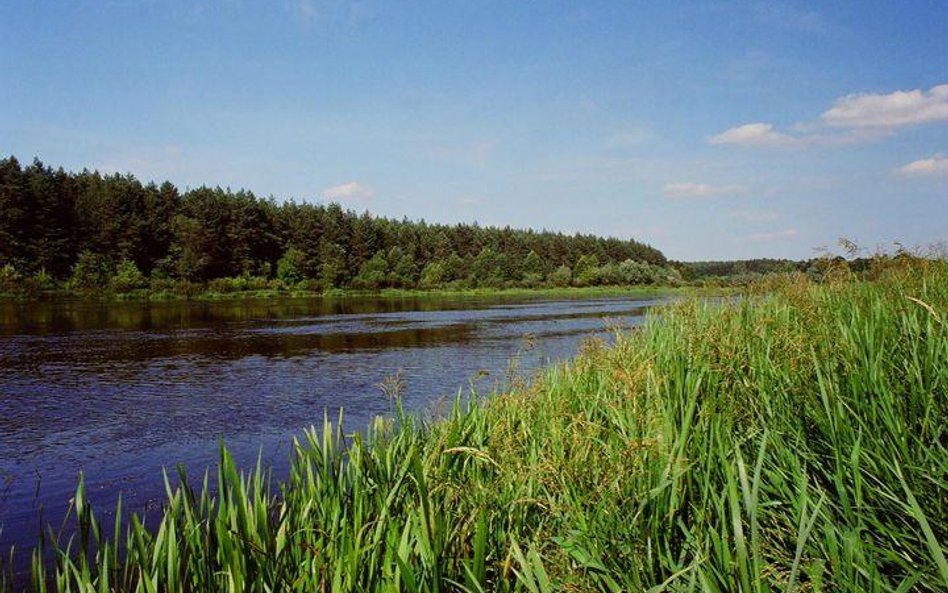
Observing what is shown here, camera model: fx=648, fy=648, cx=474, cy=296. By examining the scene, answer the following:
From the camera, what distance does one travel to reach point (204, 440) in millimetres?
12961

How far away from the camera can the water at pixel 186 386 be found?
10789 millimetres

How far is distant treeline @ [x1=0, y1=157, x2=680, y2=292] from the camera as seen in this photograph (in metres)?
66.9

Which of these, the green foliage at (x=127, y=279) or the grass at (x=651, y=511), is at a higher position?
the green foliage at (x=127, y=279)

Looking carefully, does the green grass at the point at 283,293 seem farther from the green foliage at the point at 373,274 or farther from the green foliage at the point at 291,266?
the green foliage at the point at 291,266

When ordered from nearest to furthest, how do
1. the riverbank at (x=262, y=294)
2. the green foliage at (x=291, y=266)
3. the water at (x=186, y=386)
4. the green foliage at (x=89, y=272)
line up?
the water at (x=186, y=386)
the riverbank at (x=262, y=294)
the green foliage at (x=89, y=272)
the green foliage at (x=291, y=266)

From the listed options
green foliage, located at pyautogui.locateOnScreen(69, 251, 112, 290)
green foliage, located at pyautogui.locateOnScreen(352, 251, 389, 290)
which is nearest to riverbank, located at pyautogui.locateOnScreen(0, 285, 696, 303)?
green foliage, located at pyautogui.locateOnScreen(352, 251, 389, 290)

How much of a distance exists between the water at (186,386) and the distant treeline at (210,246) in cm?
3289

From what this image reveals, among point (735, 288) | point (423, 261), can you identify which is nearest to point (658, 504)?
point (735, 288)

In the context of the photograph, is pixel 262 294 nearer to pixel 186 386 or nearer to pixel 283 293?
pixel 283 293

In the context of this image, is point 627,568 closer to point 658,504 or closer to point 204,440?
point 658,504

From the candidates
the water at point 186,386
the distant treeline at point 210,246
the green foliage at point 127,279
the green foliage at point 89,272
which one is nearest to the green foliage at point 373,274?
the distant treeline at point 210,246

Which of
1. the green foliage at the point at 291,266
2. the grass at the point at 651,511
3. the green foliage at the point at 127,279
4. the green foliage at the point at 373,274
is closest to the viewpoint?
the grass at the point at 651,511

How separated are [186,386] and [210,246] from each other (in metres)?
64.8

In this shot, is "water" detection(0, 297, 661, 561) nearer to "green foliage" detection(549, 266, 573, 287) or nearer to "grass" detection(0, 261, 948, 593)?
"grass" detection(0, 261, 948, 593)
